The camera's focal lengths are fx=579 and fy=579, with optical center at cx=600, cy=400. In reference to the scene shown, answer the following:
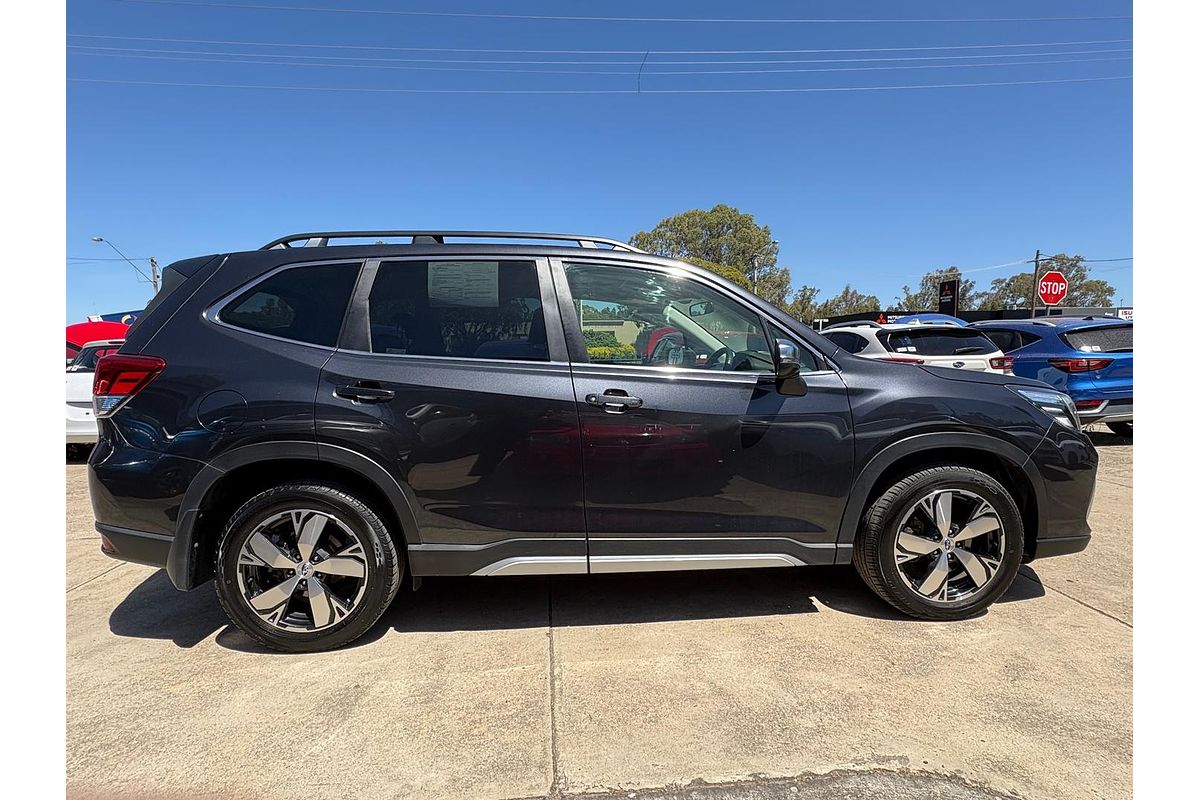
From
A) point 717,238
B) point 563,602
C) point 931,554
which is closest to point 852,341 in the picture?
point 931,554

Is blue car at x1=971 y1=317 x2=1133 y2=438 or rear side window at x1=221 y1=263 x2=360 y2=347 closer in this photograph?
rear side window at x1=221 y1=263 x2=360 y2=347

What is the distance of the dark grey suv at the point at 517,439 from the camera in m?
2.72

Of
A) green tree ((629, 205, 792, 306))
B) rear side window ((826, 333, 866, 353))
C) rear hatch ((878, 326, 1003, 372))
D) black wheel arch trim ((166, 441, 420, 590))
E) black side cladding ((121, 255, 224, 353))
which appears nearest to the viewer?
black wheel arch trim ((166, 441, 420, 590))

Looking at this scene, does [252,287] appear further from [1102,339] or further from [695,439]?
[1102,339]

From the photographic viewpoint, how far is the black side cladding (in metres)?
2.80

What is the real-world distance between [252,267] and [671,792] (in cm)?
298

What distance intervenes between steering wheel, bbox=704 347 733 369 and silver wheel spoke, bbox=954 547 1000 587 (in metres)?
1.55

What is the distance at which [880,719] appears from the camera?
231cm

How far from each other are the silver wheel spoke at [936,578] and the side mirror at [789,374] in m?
1.16

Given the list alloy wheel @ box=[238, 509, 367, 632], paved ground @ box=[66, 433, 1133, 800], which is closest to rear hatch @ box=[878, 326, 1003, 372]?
paved ground @ box=[66, 433, 1133, 800]

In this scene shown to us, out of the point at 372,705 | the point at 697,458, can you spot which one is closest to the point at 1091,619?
the point at 697,458

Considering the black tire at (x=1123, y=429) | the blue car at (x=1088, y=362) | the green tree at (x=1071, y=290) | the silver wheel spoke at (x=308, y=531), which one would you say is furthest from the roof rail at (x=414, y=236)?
the green tree at (x=1071, y=290)

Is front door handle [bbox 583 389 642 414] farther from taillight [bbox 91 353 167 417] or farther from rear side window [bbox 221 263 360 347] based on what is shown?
taillight [bbox 91 353 167 417]

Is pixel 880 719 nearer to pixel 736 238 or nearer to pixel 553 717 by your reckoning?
pixel 553 717
